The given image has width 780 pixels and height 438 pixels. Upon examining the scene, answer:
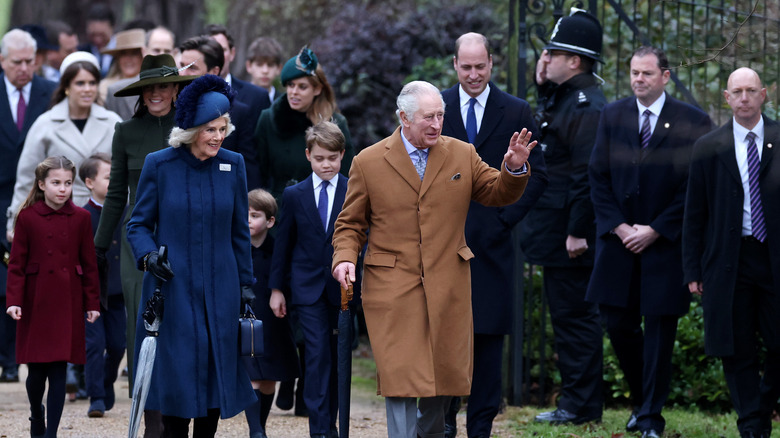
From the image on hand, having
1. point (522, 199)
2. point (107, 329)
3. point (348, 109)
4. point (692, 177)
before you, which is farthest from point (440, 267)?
point (348, 109)

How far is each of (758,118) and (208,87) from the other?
328 centimetres

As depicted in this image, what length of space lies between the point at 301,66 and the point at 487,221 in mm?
1825

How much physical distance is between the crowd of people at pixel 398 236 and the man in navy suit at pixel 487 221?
0.04 feet

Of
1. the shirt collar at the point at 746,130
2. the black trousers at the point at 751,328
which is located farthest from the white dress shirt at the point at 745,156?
the black trousers at the point at 751,328

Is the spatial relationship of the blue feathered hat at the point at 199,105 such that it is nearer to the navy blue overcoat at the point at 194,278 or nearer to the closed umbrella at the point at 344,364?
the navy blue overcoat at the point at 194,278

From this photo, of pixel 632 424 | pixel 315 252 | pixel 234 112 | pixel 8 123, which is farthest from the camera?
pixel 8 123

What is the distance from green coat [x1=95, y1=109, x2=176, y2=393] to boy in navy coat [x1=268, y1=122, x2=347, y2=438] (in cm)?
85

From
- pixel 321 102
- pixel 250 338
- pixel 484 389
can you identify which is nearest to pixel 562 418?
pixel 484 389

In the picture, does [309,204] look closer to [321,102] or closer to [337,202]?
[337,202]

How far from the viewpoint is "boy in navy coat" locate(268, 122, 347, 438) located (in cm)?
754

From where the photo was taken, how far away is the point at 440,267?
6312 millimetres

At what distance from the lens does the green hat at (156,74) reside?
23.6 ft

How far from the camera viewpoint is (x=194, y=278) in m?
6.16

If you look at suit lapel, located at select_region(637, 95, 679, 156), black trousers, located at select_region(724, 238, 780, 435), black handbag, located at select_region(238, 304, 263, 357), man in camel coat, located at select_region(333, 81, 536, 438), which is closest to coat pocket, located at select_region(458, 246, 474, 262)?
man in camel coat, located at select_region(333, 81, 536, 438)
